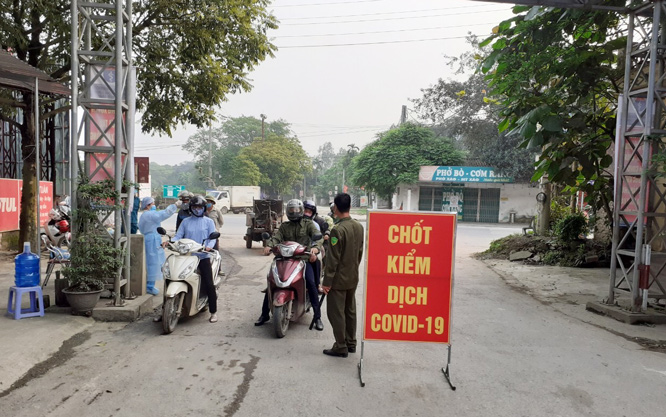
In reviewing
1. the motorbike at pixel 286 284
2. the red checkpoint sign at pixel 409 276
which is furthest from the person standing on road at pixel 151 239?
the red checkpoint sign at pixel 409 276

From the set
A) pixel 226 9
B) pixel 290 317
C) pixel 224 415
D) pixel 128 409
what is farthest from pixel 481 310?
pixel 226 9

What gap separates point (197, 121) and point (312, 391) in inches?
402

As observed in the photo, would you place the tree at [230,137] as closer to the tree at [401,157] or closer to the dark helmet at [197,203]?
the tree at [401,157]

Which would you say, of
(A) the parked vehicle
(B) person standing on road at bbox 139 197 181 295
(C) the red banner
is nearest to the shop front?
(A) the parked vehicle

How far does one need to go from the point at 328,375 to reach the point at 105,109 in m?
4.77

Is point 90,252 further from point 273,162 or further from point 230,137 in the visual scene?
point 230,137

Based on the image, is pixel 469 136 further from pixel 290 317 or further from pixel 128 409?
pixel 128 409

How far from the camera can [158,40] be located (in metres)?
11.1

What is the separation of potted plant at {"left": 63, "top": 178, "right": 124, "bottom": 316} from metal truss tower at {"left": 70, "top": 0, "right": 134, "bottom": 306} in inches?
4.8

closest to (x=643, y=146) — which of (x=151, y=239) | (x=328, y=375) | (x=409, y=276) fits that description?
(x=409, y=276)

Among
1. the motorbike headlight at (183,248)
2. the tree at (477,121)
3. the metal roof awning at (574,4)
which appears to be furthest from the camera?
the tree at (477,121)

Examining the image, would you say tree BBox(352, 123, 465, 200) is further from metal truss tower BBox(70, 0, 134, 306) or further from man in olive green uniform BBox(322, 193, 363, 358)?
man in olive green uniform BBox(322, 193, 363, 358)

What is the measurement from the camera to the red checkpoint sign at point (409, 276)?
13.6ft

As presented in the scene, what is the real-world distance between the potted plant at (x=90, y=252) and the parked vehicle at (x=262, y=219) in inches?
313
